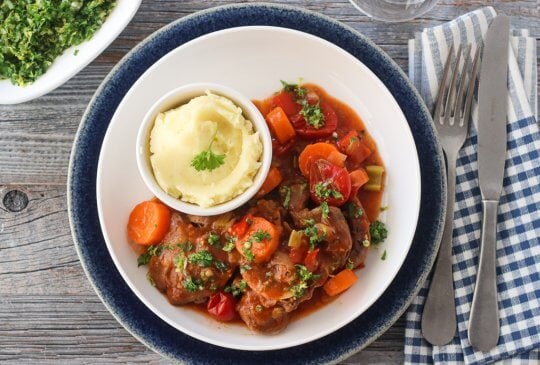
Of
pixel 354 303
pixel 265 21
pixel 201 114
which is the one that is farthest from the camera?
pixel 265 21

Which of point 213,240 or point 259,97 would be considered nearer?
point 213,240

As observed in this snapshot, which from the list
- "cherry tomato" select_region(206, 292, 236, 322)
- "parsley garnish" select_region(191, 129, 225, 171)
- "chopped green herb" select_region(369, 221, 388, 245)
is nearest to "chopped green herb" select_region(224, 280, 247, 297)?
"cherry tomato" select_region(206, 292, 236, 322)

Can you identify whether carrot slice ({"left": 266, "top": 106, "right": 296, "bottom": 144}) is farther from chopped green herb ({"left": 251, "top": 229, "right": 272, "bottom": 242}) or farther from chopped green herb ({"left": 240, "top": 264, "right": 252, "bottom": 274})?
chopped green herb ({"left": 240, "top": 264, "right": 252, "bottom": 274})

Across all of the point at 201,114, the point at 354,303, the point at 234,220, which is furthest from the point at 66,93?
the point at 354,303

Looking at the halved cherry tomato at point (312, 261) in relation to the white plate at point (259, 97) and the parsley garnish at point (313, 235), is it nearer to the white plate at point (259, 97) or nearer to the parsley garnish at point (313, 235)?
the parsley garnish at point (313, 235)

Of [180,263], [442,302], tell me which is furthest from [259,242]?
[442,302]

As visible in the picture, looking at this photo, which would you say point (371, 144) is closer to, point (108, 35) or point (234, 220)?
point (234, 220)

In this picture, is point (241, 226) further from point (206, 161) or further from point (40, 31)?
point (40, 31)
